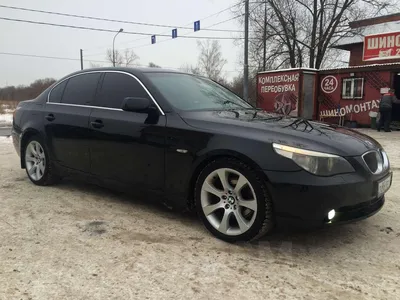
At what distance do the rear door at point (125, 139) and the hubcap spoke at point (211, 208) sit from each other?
53 centimetres

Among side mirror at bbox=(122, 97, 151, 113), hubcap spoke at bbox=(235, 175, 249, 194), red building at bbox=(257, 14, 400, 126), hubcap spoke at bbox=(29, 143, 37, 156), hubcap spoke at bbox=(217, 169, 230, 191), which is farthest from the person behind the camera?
red building at bbox=(257, 14, 400, 126)

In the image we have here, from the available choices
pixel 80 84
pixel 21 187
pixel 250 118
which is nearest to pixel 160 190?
pixel 250 118

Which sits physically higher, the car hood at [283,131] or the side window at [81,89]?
the side window at [81,89]

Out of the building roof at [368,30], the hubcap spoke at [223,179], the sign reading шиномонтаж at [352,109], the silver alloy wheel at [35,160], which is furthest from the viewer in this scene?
the building roof at [368,30]

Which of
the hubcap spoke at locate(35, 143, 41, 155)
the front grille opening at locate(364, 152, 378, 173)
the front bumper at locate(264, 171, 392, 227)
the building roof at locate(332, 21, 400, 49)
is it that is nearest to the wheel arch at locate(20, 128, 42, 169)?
the hubcap spoke at locate(35, 143, 41, 155)

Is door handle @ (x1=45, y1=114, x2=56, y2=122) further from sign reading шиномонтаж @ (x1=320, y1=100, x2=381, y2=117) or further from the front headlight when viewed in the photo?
sign reading шиномонтаж @ (x1=320, y1=100, x2=381, y2=117)

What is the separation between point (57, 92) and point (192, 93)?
1971 millimetres

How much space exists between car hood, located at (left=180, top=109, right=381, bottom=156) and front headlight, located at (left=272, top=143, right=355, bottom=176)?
0.16 feet

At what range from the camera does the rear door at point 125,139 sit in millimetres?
3721

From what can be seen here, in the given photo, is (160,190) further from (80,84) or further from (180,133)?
(80,84)

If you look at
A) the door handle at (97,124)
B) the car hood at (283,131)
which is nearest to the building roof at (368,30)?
the car hood at (283,131)

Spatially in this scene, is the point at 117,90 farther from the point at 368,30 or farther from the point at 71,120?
the point at 368,30

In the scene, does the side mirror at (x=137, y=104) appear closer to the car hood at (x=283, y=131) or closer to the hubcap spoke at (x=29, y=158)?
the car hood at (x=283, y=131)

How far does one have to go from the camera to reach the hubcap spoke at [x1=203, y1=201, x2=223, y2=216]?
334cm
